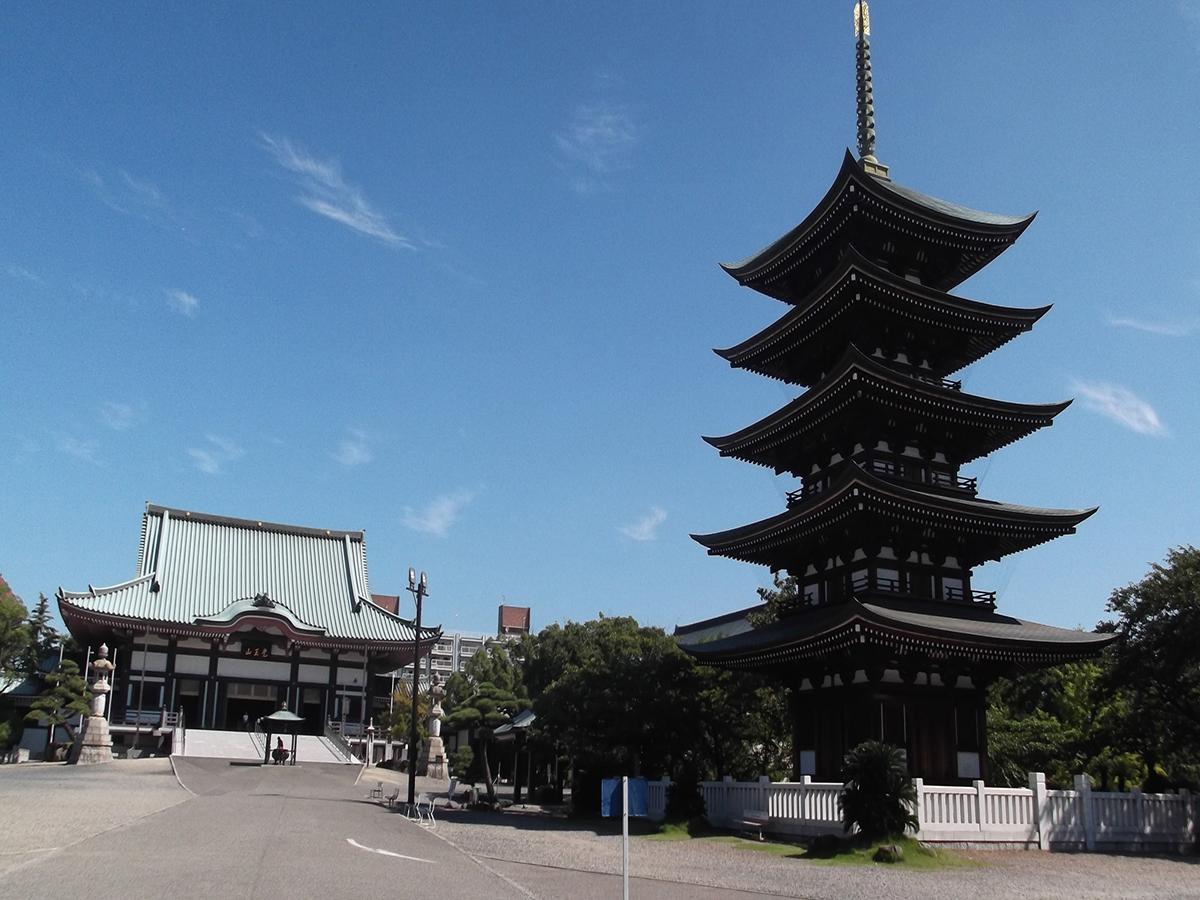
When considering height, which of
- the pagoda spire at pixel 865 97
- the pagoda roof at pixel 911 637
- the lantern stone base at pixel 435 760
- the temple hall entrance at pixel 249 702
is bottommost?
the lantern stone base at pixel 435 760

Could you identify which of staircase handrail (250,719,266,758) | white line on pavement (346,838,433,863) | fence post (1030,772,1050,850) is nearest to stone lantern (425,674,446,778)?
staircase handrail (250,719,266,758)

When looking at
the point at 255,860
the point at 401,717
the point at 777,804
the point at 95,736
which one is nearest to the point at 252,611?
the point at 401,717

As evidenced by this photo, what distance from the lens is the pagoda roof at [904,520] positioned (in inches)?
993

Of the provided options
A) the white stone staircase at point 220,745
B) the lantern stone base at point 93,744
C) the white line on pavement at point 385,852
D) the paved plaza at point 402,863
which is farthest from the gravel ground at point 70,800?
the white stone staircase at point 220,745

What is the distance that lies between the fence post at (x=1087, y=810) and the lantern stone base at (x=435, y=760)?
97.1 ft

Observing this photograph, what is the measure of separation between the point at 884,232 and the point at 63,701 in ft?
135

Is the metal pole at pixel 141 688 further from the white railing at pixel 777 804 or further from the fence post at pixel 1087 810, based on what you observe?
the fence post at pixel 1087 810

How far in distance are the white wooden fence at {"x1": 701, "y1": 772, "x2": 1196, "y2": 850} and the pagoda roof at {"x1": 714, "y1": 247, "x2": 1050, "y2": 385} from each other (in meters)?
12.9

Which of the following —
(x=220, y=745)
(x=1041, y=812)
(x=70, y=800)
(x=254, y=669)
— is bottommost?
(x=220, y=745)

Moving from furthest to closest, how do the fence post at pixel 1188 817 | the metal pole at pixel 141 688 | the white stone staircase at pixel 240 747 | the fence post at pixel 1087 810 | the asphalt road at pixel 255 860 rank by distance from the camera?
1. the metal pole at pixel 141 688
2. the white stone staircase at pixel 240 747
3. the fence post at pixel 1188 817
4. the fence post at pixel 1087 810
5. the asphalt road at pixel 255 860

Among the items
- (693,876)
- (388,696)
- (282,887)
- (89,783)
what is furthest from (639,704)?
(388,696)

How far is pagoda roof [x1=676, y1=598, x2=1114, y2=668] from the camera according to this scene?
23.2 metres

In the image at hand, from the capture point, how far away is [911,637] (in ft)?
76.2

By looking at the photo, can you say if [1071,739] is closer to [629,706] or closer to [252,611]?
[629,706]
